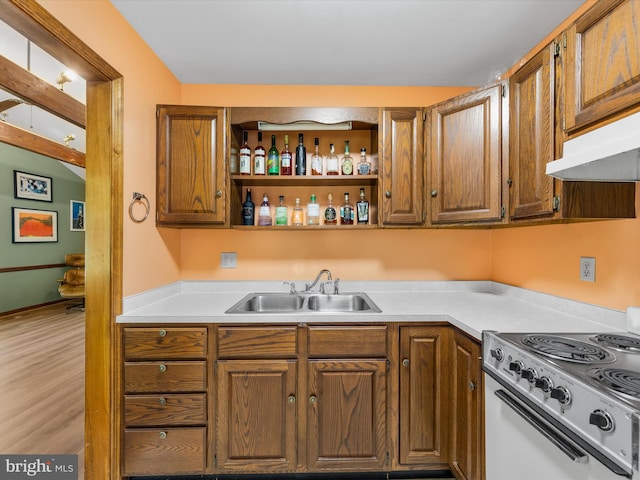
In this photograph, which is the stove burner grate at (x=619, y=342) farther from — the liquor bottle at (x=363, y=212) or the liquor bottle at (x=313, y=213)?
the liquor bottle at (x=313, y=213)

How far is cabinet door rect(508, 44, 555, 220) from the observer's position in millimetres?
1308

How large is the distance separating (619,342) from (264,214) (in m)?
1.87

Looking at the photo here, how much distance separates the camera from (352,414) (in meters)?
1.59

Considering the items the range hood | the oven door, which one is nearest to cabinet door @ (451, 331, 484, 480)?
the oven door

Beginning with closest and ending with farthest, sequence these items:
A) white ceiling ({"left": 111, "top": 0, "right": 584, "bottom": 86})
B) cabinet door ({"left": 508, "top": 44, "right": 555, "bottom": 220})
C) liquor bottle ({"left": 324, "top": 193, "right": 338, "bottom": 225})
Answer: cabinet door ({"left": 508, "top": 44, "right": 555, "bottom": 220}), white ceiling ({"left": 111, "top": 0, "right": 584, "bottom": 86}), liquor bottle ({"left": 324, "top": 193, "right": 338, "bottom": 225})

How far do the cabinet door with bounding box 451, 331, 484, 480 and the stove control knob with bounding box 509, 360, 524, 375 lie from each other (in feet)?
0.79

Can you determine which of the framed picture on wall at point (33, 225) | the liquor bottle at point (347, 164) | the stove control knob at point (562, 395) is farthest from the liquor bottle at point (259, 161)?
the framed picture on wall at point (33, 225)

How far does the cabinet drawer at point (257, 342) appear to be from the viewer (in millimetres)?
1567

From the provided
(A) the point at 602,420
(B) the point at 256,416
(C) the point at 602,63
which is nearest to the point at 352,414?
(B) the point at 256,416

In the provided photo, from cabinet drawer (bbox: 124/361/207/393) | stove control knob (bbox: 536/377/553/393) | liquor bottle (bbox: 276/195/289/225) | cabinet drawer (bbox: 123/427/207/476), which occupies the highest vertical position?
liquor bottle (bbox: 276/195/289/225)

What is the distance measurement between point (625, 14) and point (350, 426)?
6.54 feet

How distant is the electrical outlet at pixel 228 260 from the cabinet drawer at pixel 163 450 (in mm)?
1036

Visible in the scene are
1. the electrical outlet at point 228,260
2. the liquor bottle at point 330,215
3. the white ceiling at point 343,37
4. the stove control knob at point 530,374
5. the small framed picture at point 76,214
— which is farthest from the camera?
the small framed picture at point 76,214

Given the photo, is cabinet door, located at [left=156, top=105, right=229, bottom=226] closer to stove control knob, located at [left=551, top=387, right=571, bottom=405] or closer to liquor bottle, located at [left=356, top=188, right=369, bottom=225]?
liquor bottle, located at [left=356, top=188, right=369, bottom=225]
